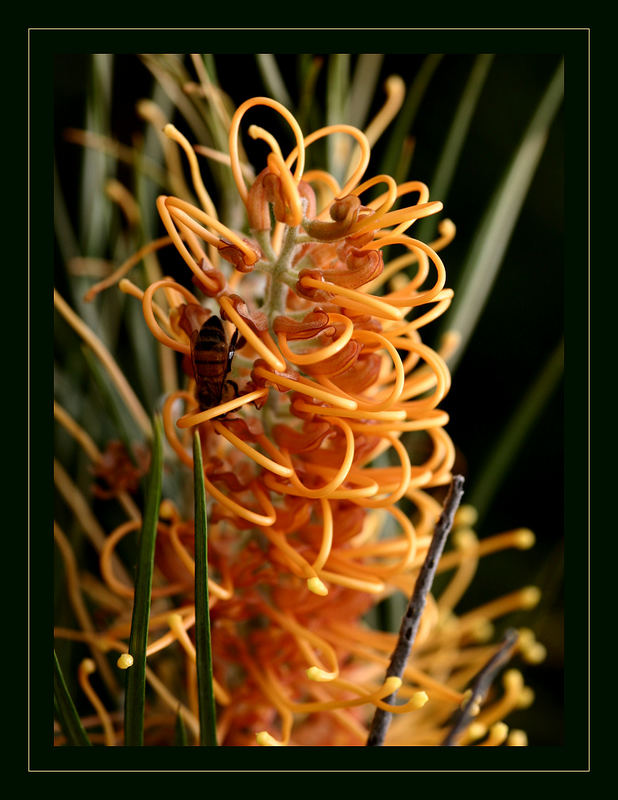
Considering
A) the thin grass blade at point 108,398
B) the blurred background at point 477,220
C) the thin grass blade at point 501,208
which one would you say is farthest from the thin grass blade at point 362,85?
the thin grass blade at point 108,398

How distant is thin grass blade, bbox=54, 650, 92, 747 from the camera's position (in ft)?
0.91

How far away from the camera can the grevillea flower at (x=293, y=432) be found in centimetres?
29

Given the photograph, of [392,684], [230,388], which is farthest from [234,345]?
[392,684]

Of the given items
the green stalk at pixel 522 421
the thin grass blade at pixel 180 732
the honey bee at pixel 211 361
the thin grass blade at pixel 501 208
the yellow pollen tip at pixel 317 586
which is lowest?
the thin grass blade at pixel 180 732

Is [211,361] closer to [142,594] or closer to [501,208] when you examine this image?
[142,594]

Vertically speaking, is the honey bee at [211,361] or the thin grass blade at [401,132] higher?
the thin grass blade at [401,132]

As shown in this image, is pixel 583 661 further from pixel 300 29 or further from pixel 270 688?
pixel 300 29

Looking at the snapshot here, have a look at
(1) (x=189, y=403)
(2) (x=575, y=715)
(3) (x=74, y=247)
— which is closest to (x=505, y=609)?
(2) (x=575, y=715)

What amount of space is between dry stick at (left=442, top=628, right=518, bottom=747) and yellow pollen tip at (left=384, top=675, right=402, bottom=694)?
0.04m

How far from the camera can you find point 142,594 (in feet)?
0.83

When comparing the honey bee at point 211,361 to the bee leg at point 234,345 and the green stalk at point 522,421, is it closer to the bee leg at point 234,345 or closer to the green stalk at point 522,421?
the bee leg at point 234,345

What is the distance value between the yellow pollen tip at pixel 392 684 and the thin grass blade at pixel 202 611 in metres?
0.06

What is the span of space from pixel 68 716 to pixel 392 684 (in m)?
0.11

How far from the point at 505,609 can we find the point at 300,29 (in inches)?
11.8
